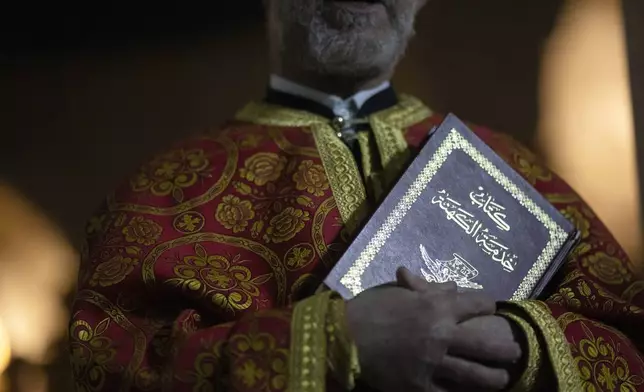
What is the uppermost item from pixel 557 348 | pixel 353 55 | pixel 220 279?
pixel 353 55

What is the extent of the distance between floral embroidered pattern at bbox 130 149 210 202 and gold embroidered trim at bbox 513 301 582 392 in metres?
0.49

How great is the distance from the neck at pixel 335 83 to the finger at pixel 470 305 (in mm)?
477

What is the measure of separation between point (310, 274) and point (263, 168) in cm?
22

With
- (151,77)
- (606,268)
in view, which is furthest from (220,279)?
(151,77)

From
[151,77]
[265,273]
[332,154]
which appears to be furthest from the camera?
[151,77]

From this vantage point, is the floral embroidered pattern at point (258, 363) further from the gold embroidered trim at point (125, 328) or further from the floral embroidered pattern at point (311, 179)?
the floral embroidered pattern at point (311, 179)

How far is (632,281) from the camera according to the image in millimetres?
1323

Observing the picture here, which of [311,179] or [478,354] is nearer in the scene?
[478,354]

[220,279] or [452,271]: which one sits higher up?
[452,271]

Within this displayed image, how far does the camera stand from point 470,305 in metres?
1.03

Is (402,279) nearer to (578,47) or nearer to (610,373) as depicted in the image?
(610,373)

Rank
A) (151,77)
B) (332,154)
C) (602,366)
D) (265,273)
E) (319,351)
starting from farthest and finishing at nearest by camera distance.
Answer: (151,77) → (332,154) → (265,273) → (602,366) → (319,351)

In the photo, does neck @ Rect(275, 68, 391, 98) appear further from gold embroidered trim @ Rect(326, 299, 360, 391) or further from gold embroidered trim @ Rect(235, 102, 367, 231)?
gold embroidered trim @ Rect(326, 299, 360, 391)

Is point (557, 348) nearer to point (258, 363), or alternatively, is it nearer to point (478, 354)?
point (478, 354)
